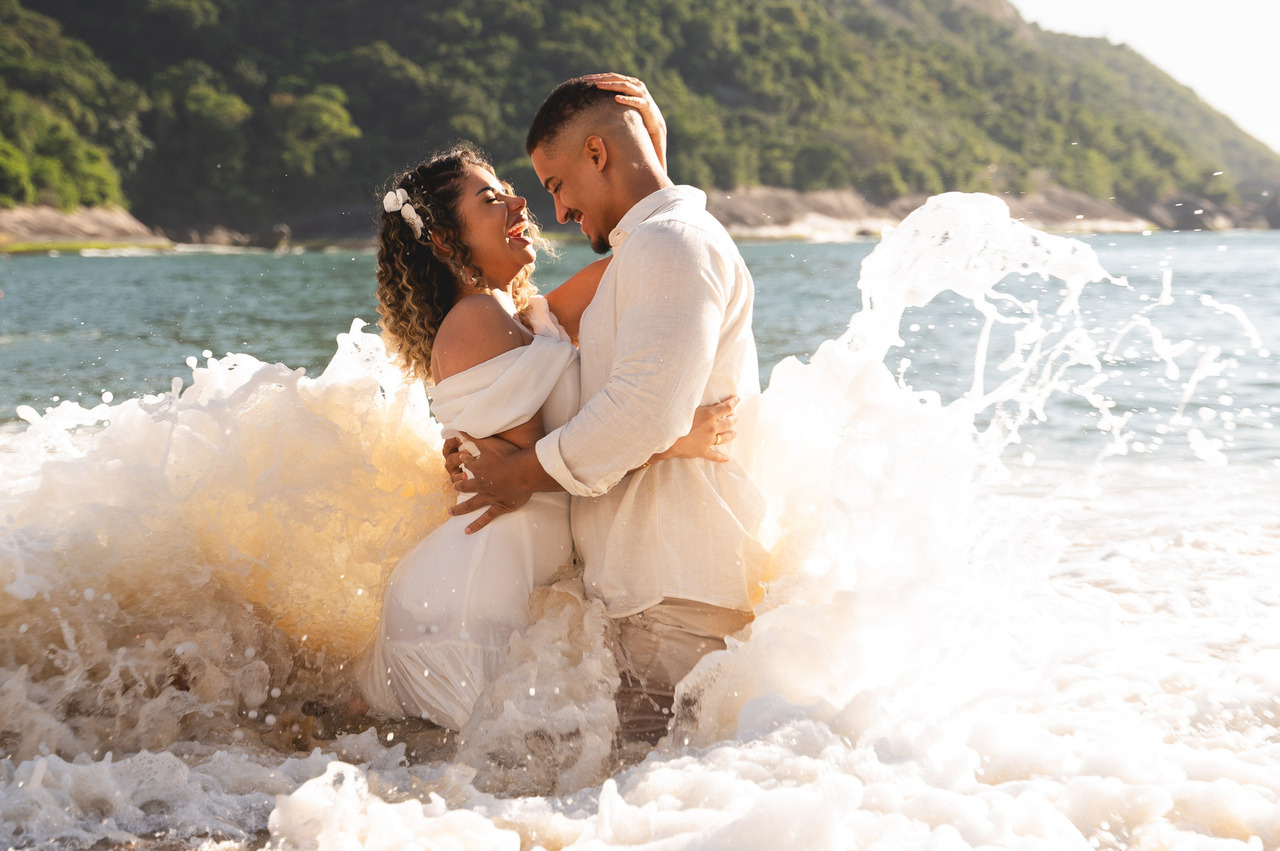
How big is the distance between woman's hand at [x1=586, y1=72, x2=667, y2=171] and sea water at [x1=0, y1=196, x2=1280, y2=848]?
Answer: 1.00 m

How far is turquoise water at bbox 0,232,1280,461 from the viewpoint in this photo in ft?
38.6

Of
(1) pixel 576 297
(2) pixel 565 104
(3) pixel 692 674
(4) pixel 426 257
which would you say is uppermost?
(2) pixel 565 104

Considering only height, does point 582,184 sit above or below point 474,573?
above

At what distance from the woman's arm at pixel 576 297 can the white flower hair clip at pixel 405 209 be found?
0.59 m

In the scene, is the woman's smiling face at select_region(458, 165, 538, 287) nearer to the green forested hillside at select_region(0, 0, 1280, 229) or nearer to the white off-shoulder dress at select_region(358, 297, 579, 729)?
the white off-shoulder dress at select_region(358, 297, 579, 729)

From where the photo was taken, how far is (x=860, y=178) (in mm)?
94375

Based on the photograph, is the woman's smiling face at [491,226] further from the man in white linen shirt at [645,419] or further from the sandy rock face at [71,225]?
the sandy rock face at [71,225]

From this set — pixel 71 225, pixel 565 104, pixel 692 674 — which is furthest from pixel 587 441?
pixel 71 225

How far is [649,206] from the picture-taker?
11.1ft

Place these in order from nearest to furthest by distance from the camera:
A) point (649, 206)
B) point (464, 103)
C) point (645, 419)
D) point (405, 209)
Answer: point (645, 419) → point (649, 206) → point (405, 209) → point (464, 103)

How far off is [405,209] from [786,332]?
1608cm

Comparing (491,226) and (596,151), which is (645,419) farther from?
(491,226)

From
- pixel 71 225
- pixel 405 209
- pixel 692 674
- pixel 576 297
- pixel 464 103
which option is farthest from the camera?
pixel 464 103

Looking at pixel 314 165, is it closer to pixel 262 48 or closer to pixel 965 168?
pixel 262 48
